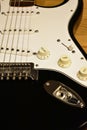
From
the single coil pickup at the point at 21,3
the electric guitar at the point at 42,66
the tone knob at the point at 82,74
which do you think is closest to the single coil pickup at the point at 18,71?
the electric guitar at the point at 42,66

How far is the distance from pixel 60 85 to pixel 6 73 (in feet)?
0.52

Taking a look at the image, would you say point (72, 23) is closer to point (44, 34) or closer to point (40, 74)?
point (44, 34)

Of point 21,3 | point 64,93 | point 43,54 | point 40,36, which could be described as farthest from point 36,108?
point 21,3

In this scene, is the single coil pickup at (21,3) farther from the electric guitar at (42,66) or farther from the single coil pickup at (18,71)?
the single coil pickup at (18,71)

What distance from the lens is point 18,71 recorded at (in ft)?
2.85

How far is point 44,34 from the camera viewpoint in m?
1.00

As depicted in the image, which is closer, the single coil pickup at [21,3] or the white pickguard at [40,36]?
the white pickguard at [40,36]

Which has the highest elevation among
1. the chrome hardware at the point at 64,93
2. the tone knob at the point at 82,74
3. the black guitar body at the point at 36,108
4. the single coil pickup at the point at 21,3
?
the single coil pickup at the point at 21,3

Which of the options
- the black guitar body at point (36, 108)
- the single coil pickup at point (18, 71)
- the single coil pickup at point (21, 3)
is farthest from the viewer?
the single coil pickup at point (21, 3)

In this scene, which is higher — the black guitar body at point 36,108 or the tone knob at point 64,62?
the tone knob at point 64,62

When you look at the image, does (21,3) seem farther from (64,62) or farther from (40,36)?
(64,62)

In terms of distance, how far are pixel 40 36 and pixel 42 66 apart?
0.48ft

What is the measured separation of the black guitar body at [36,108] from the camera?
2.46 ft

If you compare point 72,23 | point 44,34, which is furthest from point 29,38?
point 72,23
